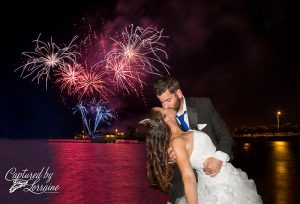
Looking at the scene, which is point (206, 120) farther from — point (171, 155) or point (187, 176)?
point (187, 176)

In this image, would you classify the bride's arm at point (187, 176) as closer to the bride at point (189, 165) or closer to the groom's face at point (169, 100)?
the bride at point (189, 165)

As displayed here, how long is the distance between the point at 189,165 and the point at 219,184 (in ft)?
2.57

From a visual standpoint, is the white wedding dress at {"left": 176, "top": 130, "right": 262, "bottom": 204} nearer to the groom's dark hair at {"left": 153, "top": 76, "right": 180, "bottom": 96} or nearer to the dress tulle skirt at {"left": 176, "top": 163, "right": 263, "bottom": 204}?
the dress tulle skirt at {"left": 176, "top": 163, "right": 263, "bottom": 204}

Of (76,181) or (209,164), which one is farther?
(76,181)

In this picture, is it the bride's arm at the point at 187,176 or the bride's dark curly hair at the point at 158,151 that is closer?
the bride's arm at the point at 187,176

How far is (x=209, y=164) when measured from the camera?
3699 mm

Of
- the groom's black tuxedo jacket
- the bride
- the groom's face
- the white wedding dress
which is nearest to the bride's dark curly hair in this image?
the bride

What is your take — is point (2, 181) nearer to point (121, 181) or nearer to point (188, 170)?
point (121, 181)

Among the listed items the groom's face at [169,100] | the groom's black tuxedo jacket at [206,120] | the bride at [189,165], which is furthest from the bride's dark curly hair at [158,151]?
the groom's black tuxedo jacket at [206,120]

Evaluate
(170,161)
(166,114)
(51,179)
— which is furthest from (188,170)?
(51,179)

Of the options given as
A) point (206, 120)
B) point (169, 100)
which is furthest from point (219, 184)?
point (169, 100)

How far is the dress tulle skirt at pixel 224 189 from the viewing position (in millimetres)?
3857

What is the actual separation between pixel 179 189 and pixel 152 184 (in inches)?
16.5

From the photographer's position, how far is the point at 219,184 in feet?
12.7
